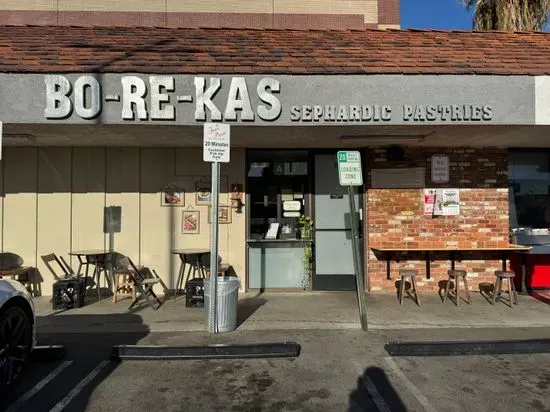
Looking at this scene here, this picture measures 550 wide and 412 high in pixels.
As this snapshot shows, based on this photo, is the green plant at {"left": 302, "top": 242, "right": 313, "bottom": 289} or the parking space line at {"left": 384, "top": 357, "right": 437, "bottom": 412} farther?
the green plant at {"left": 302, "top": 242, "right": 313, "bottom": 289}

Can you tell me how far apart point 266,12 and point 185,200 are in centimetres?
424

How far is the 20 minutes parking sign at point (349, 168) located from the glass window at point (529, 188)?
14.6ft

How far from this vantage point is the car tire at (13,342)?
179 inches

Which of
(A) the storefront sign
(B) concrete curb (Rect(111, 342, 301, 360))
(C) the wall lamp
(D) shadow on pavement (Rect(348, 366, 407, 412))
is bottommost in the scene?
(D) shadow on pavement (Rect(348, 366, 407, 412))

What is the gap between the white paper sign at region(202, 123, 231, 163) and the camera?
6316mm

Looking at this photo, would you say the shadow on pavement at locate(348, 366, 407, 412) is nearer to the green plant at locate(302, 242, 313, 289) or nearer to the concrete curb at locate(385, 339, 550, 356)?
the concrete curb at locate(385, 339, 550, 356)

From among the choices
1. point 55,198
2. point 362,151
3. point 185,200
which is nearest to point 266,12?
point 362,151

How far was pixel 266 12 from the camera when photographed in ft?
33.1

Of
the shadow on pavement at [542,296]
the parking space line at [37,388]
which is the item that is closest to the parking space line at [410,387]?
the parking space line at [37,388]

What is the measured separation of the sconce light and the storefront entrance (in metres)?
1.38

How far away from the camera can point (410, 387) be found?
186 inches

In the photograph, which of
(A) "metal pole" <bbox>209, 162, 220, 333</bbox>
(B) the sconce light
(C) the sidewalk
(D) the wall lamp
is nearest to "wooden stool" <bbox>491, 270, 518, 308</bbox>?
(C) the sidewalk

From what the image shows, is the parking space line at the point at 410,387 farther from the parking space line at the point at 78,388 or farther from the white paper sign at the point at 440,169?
the white paper sign at the point at 440,169

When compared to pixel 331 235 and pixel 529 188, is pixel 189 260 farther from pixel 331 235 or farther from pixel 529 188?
pixel 529 188
